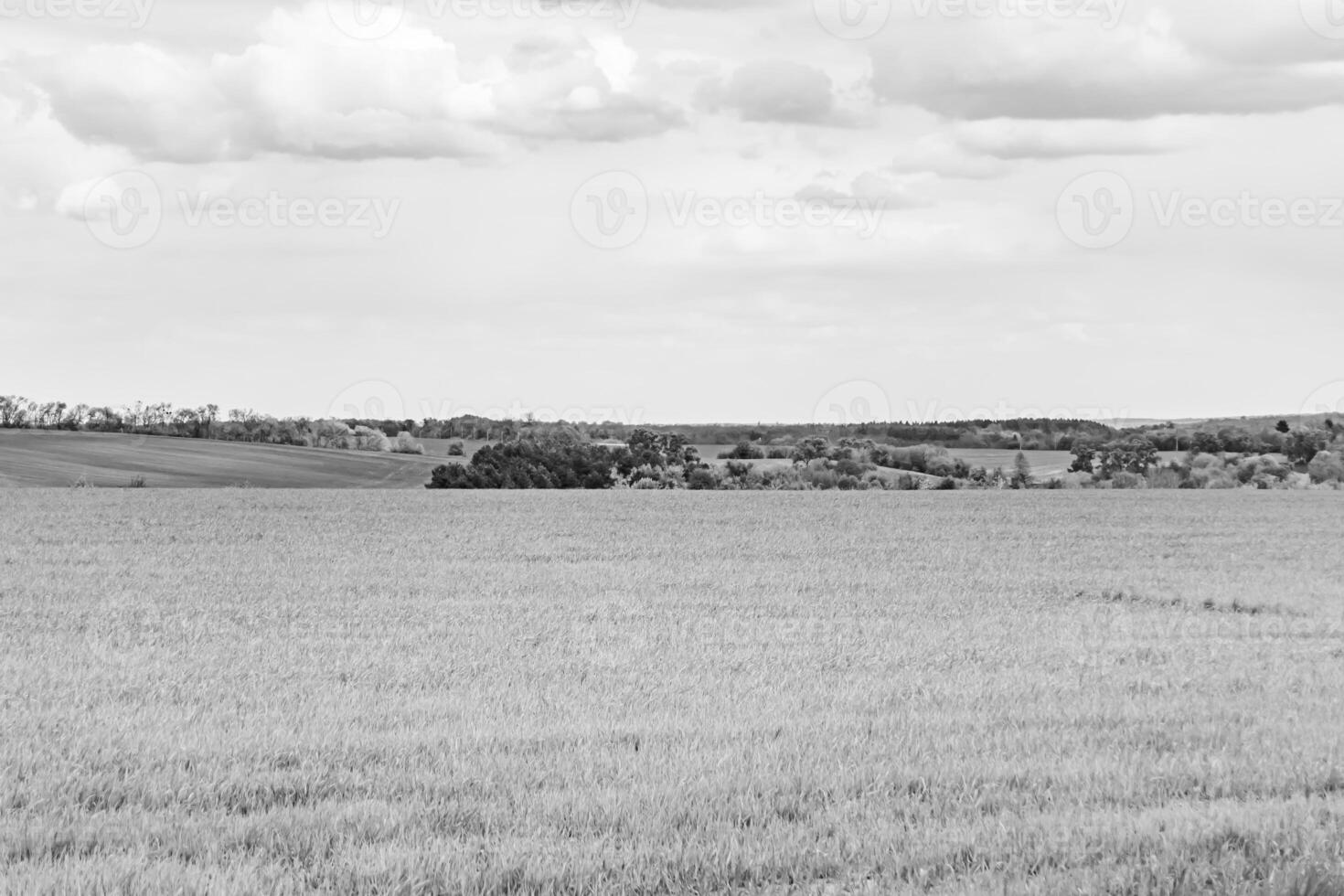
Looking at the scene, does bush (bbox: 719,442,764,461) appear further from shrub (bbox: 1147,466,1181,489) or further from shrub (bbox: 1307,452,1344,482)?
shrub (bbox: 1307,452,1344,482)

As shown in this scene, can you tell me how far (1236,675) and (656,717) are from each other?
6287mm

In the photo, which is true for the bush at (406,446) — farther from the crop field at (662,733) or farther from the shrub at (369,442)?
the crop field at (662,733)

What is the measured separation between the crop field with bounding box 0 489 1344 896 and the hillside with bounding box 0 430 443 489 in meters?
45.7

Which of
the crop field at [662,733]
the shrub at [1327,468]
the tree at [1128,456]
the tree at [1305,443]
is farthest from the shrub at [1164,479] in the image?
the crop field at [662,733]

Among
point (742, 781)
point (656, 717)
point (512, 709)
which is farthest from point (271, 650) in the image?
point (742, 781)

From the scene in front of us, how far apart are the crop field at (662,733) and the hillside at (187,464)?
150ft

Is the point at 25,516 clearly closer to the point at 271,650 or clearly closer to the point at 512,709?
the point at 271,650

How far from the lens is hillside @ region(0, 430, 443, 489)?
221 feet

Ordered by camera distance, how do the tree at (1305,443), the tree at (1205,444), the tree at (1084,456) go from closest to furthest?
the tree at (1084,456), the tree at (1305,443), the tree at (1205,444)

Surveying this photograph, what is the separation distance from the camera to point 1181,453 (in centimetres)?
8088

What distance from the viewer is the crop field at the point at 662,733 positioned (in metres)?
6.53

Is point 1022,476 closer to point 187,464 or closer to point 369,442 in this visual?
point 369,442

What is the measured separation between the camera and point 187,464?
73.6 meters

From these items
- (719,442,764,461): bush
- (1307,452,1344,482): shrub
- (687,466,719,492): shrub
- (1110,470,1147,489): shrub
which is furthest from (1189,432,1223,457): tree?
(687,466,719,492): shrub
